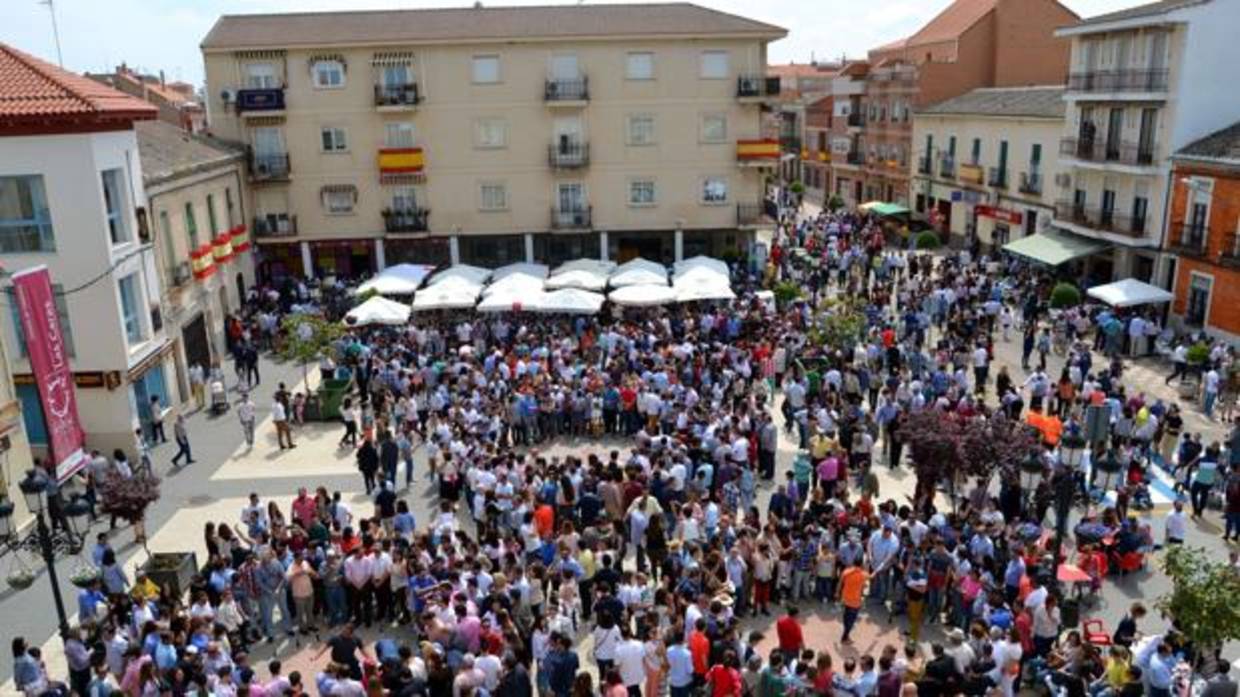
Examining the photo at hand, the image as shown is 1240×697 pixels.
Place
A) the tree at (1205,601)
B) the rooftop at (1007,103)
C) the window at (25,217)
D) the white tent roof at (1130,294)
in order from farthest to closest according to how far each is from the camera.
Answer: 1. the rooftop at (1007,103)
2. the white tent roof at (1130,294)
3. the window at (25,217)
4. the tree at (1205,601)

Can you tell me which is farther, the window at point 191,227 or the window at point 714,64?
the window at point 714,64

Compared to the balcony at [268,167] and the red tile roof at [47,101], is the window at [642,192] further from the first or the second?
the red tile roof at [47,101]

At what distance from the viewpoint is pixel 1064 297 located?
32062 mm

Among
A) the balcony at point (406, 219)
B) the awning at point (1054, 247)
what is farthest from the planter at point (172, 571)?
the awning at point (1054, 247)

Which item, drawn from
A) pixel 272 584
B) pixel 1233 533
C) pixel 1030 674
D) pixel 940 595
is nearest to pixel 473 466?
pixel 272 584

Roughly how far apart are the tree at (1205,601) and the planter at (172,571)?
46.1 feet

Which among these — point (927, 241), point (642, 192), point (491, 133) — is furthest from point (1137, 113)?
point (491, 133)

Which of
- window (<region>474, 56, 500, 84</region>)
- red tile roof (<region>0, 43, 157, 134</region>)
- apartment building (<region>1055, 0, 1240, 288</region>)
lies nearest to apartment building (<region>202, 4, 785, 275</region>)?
window (<region>474, 56, 500, 84</region>)

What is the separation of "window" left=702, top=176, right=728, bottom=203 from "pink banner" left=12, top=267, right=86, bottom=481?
88.5ft

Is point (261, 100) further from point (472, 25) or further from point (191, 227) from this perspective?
point (191, 227)

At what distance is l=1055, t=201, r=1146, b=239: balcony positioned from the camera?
34.6 metres

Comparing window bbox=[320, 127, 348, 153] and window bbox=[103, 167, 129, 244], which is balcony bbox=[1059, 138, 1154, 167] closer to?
window bbox=[320, 127, 348, 153]

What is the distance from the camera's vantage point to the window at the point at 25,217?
21797 millimetres

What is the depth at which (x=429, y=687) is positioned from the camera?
11781 millimetres
